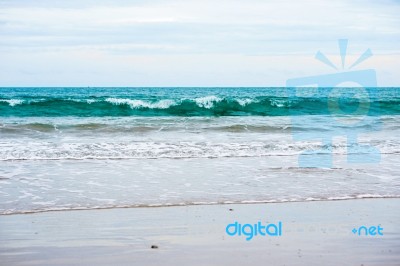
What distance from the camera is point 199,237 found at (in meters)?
5.06

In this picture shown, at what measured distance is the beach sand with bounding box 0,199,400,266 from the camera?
4.43m

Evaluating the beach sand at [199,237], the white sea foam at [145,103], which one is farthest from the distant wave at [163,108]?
the beach sand at [199,237]

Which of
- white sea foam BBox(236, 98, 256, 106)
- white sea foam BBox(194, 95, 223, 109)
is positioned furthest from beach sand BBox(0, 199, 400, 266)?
white sea foam BBox(236, 98, 256, 106)

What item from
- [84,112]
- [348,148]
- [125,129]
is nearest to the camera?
[348,148]

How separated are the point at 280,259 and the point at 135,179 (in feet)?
14.5

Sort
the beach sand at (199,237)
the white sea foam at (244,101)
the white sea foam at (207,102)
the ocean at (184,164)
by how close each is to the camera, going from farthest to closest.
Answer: the white sea foam at (244,101) < the white sea foam at (207,102) < the ocean at (184,164) < the beach sand at (199,237)

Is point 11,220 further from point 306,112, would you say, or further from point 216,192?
point 306,112

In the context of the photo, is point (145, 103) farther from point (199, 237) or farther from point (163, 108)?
point (199, 237)

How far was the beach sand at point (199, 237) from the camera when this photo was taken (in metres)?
4.43

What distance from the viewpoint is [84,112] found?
24.4 meters

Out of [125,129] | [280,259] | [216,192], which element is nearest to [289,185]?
[216,192]

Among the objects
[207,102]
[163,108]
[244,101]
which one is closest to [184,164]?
[163,108]

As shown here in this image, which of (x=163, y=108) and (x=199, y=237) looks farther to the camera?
(x=163, y=108)

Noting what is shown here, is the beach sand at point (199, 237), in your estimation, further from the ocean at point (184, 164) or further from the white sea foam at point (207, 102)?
the white sea foam at point (207, 102)
